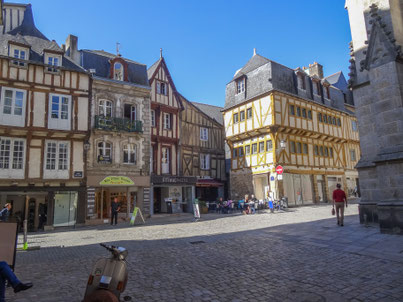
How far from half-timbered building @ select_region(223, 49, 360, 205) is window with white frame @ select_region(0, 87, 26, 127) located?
1565cm

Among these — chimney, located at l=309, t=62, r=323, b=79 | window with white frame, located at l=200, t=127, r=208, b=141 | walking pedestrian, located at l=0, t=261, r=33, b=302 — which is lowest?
walking pedestrian, located at l=0, t=261, r=33, b=302

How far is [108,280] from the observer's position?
10.6ft

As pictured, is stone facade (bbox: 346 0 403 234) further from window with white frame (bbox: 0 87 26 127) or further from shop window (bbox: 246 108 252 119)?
window with white frame (bbox: 0 87 26 127)

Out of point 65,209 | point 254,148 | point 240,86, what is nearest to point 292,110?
point 254,148

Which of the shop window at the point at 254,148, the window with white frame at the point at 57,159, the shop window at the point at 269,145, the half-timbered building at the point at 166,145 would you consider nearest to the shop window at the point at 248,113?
the shop window at the point at 254,148

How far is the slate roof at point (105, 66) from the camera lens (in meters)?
18.1

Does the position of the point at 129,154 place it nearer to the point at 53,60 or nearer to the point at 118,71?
the point at 118,71

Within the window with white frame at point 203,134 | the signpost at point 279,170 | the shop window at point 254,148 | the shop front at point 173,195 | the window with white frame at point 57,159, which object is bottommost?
the shop front at point 173,195

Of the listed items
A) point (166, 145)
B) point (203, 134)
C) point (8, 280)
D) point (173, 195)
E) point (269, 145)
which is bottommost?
point (8, 280)

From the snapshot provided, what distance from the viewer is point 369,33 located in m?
8.85

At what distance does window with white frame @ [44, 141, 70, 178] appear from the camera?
603 inches

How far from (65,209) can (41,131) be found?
4.47 metres

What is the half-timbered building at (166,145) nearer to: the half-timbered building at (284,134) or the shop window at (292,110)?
the half-timbered building at (284,134)

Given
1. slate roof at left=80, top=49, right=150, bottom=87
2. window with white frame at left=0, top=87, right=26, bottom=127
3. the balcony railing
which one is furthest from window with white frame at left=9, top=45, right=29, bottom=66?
the balcony railing
